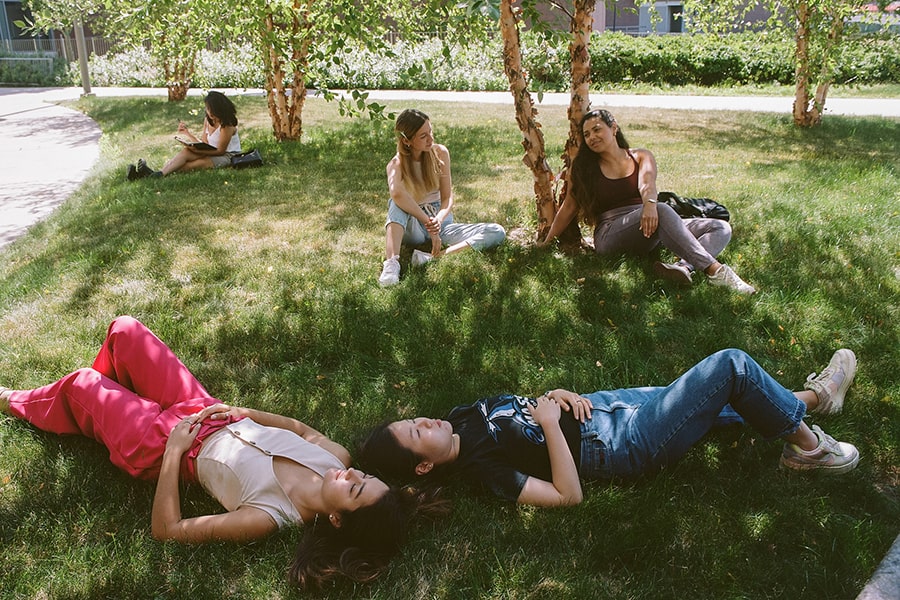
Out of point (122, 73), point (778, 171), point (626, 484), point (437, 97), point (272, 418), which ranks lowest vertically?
point (626, 484)

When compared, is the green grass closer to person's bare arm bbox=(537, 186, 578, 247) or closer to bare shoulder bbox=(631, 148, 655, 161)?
person's bare arm bbox=(537, 186, 578, 247)

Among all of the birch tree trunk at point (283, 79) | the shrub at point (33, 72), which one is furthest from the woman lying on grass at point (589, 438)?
the shrub at point (33, 72)

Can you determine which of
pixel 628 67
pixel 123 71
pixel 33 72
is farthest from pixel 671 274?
pixel 33 72

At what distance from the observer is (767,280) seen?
4770 mm

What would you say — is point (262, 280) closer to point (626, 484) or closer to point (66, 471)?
point (66, 471)

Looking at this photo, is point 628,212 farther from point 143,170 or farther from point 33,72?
point 33,72

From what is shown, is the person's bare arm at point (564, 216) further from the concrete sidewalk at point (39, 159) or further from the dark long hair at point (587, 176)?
the concrete sidewalk at point (39, 159)

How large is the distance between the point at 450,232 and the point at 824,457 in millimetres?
3432

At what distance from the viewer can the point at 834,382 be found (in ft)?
10.9

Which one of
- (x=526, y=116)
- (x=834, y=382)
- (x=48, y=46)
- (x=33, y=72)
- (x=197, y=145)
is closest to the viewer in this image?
(x=834, y=382)

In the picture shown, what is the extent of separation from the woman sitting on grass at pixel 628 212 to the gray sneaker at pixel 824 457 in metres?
1.85

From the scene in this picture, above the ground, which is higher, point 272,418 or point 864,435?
point 272,418

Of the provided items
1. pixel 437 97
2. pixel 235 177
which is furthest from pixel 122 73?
pixel 235 177

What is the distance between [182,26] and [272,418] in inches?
230
